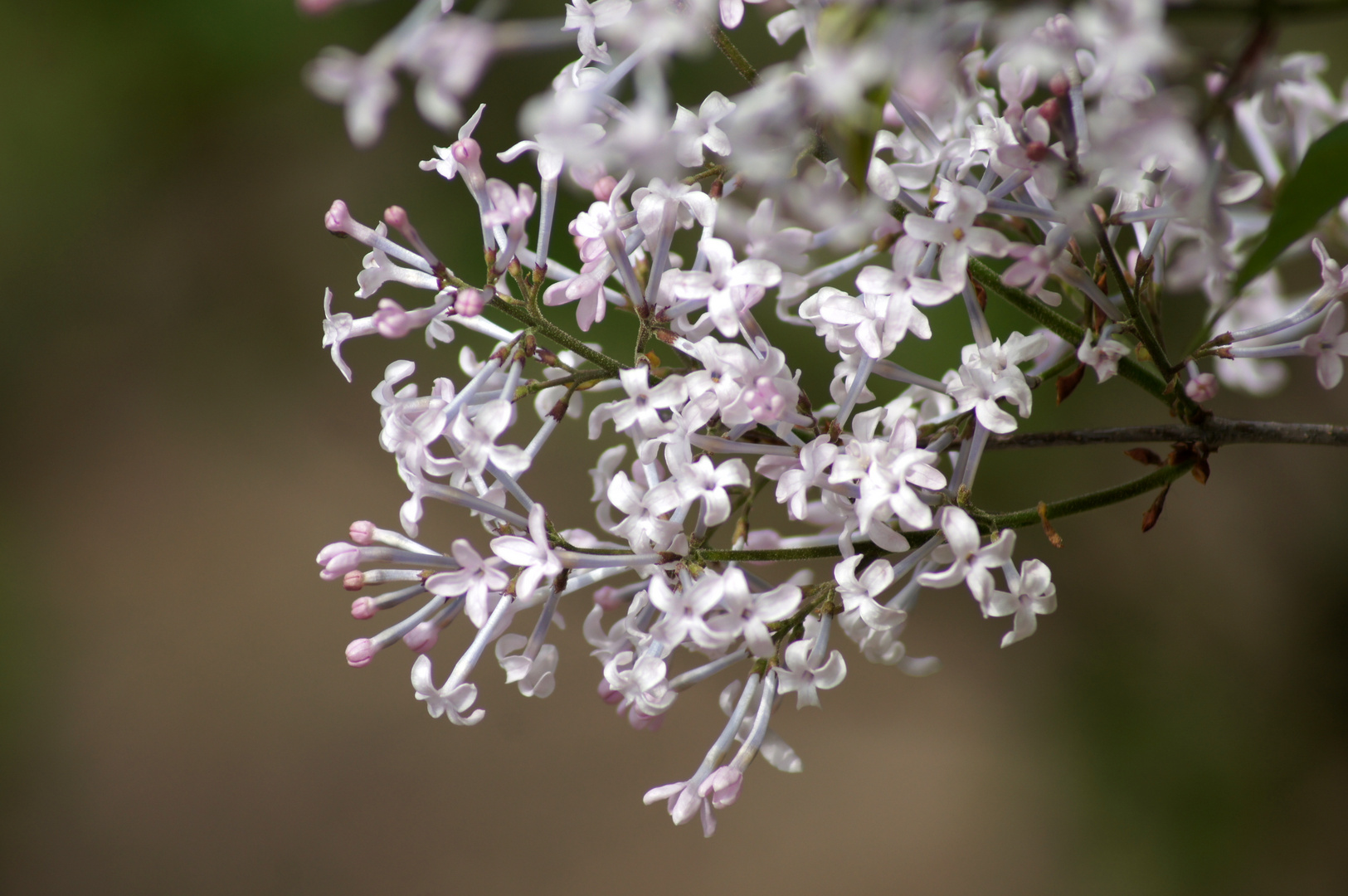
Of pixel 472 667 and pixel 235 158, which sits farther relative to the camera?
pixel 235 158

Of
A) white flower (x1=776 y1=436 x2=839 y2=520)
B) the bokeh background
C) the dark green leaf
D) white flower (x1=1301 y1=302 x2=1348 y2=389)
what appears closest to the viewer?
the dark green leaf

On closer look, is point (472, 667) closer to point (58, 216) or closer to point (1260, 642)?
point (1260, 642)

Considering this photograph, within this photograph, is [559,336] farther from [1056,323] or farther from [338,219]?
[1056,323]

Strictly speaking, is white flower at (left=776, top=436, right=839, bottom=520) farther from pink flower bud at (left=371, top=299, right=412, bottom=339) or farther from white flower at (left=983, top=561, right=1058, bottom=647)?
pink flower bud at (left=371, top=299, right=412, bottom=339)

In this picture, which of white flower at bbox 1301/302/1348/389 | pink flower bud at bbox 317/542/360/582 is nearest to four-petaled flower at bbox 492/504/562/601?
pink flower bud at bbox 317/542/360/582

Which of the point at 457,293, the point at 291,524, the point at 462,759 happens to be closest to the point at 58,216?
the point at 291,524

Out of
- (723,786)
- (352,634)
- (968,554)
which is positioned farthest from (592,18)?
(352,634)
